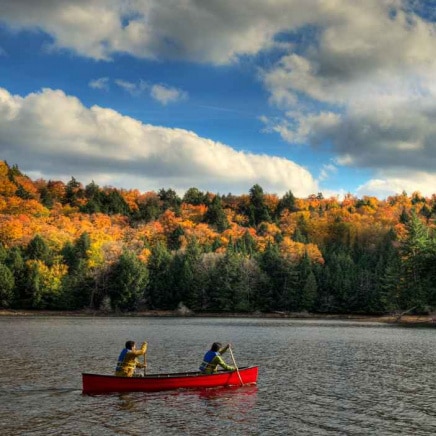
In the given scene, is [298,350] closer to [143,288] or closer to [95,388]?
[95,388]

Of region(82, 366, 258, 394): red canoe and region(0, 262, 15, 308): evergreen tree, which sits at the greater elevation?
region(0, 262, 15, 308): evergreen tree

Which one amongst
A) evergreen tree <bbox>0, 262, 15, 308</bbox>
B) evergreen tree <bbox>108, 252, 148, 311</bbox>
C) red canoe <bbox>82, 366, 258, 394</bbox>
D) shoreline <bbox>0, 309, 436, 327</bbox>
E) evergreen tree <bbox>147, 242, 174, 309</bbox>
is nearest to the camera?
red canoe <bbox>82, 366, 258, 394</bbox>

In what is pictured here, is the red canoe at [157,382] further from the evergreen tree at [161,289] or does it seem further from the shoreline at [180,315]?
the evergreen tree at [161,289]

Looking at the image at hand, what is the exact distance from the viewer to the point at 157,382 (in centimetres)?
3272

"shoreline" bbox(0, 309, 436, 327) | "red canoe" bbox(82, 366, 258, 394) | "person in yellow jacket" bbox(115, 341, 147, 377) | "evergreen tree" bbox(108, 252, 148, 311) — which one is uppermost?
"evergreen tree" bbox(108, 252, 148, 311)

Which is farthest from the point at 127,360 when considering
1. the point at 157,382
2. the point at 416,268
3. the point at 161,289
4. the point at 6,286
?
the point at 161,289

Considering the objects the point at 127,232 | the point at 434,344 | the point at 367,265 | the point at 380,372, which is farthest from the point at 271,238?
the point at 380,372

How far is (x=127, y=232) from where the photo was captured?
588 feet

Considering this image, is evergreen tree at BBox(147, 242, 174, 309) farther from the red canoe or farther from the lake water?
the red canoe

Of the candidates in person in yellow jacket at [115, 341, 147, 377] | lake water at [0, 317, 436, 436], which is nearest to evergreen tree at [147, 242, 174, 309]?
lake water at [0, 317, 436, 436]

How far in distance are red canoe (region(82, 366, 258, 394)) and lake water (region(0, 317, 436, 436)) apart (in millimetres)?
468

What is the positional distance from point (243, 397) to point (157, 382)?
5451 mm

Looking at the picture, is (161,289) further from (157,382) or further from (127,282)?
(157,382)

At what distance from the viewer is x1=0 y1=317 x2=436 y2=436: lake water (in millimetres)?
25281
